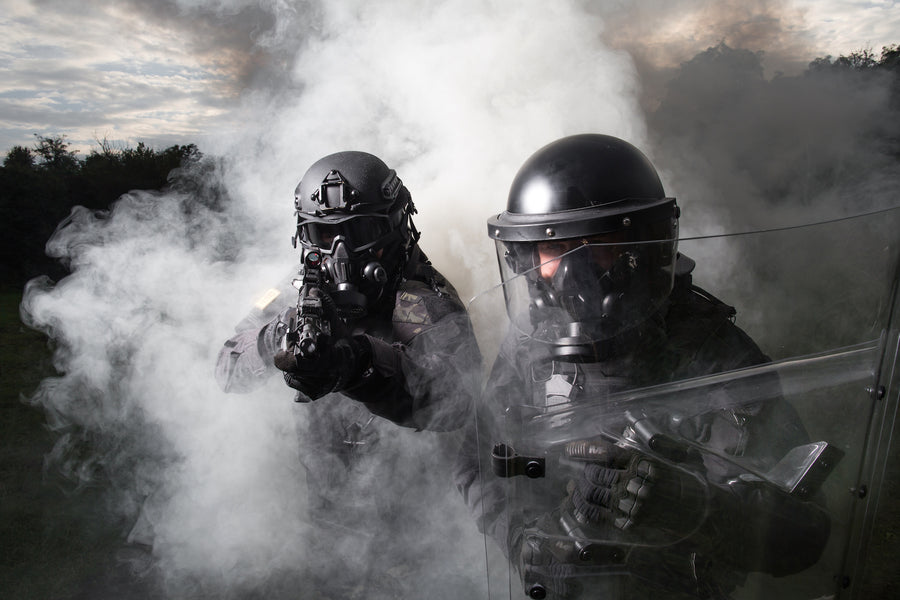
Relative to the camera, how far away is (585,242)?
75.2 inches

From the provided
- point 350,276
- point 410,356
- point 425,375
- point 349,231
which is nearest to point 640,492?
point 425,375

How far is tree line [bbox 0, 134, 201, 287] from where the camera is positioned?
5.50 m

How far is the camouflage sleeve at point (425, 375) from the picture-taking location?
194cm

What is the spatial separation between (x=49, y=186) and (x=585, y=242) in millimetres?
6661

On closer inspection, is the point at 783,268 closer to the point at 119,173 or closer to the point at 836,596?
the point at 836,596

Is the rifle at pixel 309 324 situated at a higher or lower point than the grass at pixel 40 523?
higher

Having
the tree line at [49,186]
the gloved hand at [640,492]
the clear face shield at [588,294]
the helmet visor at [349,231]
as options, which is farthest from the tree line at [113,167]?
the gloved hand at [640,492]

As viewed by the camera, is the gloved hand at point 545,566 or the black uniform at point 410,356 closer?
the gloved hand at point 545,566

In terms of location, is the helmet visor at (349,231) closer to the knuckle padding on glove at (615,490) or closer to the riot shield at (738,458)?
the riot shield at (738,458)

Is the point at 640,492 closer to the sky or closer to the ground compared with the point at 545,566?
closer to the sky

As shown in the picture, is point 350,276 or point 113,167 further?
point 113,167

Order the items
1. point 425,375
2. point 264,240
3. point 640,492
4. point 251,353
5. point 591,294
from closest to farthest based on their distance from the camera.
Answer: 1. point 640,492
2. point 591,294
3. point 425,375
4. point 251,353
5. point 264,240

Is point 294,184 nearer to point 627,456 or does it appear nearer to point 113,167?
point 113,167

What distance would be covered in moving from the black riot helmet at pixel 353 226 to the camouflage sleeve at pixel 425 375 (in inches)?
12.9
